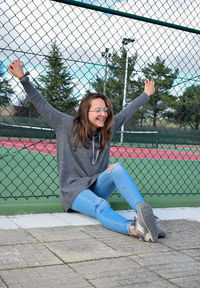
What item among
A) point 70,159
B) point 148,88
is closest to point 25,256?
point 70,159

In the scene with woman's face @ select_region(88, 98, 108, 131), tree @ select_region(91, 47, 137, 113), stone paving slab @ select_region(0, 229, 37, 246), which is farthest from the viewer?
tree @ select_region(91, 47, 137, 113)

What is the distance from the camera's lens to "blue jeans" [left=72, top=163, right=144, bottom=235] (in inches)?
118

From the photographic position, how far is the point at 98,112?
3.40 meters

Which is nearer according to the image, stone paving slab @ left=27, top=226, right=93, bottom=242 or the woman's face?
stone paving slab @ left=27, top=226, right=93, bottom=242

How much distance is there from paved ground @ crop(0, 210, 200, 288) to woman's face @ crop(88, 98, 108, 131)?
A: 864 mm

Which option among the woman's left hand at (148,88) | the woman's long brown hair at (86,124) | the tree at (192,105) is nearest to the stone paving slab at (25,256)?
the woman's long brown hair at (86,124)

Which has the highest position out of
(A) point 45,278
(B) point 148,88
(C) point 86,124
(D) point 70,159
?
(B) point 148,88

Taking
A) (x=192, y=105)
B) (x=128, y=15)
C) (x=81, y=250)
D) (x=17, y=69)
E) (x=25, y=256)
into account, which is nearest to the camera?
(x=25, y=256)

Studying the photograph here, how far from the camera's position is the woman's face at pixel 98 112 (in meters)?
3.40

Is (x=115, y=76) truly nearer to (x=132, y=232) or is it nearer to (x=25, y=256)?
(x=132, y=232)

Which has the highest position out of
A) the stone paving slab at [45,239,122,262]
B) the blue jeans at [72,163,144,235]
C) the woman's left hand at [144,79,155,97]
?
the woman's left hand at [144,79,155,97]

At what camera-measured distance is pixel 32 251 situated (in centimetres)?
252

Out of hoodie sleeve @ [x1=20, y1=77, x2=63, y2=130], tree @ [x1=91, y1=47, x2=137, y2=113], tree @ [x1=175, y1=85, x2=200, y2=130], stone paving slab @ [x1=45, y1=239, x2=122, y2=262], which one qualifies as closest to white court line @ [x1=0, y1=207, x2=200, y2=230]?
stone paving slab @ [x1=45, y1=239, x2=122, y2=262]

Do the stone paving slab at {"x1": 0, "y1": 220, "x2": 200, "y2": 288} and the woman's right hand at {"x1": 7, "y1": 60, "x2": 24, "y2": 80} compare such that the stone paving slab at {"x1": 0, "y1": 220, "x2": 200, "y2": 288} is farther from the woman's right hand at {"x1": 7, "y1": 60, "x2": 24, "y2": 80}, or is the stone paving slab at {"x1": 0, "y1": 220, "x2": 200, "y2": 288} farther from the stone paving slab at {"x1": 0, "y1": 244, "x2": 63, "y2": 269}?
the woman's right hand at {"x1": 7, "y1": 60, "x2": 24, "y2": 80}
